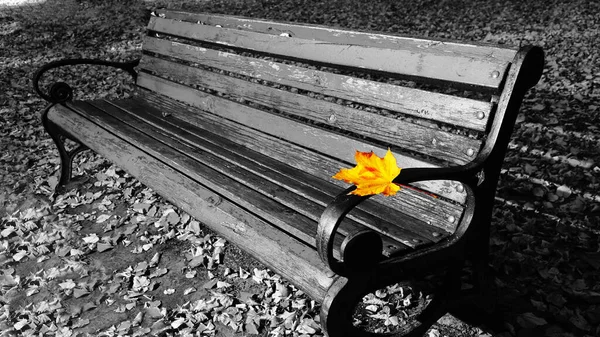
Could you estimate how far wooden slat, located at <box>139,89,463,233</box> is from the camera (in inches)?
82.0

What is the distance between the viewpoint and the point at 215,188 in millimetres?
2434

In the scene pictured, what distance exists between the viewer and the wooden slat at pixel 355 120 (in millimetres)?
2039

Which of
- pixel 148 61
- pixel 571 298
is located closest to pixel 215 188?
pixel 571 298

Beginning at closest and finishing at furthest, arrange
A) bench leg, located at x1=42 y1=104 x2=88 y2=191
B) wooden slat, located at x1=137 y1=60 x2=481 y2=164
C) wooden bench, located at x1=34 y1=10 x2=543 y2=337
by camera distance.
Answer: wooden bench, located at x1=34 y1=10 x2=543 y2=337, wooden slat, located at x1=137 y1=60 x2=481 y2=164, bench leg, located at x1=42 y1=104 x2=88 y2=191

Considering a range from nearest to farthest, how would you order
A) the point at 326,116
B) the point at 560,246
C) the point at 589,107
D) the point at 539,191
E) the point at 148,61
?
1. the point at 326,116
2. the point at 560,246
3. the point at 539,191
4. the point at 148,61
5. the point at 589,107

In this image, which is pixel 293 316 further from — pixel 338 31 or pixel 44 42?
pixel 44 42

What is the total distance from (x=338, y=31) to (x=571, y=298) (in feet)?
5.80

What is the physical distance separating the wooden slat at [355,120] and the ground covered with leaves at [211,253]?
0.90 m

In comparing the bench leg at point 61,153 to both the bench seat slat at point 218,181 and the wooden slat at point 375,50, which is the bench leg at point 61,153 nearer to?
the bench seat slat at point 218,181

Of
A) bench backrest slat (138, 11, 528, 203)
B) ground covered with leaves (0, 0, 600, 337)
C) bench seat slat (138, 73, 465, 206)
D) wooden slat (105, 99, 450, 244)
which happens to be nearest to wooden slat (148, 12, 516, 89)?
bench backrest slat (138, 11, 528, 203)

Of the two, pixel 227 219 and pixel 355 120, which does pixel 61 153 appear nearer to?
pixel 227 219

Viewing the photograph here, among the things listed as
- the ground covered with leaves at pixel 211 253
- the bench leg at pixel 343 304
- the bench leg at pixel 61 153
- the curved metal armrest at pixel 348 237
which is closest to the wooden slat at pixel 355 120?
the curved metal armrest at pixel 348 237

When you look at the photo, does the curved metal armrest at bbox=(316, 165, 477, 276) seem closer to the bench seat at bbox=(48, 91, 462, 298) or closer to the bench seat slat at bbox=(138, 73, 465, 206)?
the bench seat at bbox=(48, 91, 462, 298)

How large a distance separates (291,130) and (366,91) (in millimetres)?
576
